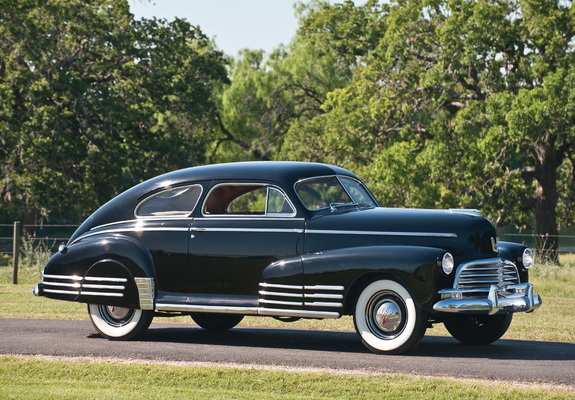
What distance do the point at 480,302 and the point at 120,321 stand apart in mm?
4302

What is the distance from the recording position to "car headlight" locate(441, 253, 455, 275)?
8.01 metres

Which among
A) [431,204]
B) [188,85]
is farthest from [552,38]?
[188,85]

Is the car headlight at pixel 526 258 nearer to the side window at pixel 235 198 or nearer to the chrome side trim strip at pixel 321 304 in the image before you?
the chrome side trim strip at pixel 321 304

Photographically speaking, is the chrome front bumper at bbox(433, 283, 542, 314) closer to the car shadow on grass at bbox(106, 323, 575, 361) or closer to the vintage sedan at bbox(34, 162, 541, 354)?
the vintage sedan at bbox(34, 162, 541, 354)

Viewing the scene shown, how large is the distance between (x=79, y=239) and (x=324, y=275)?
331cm

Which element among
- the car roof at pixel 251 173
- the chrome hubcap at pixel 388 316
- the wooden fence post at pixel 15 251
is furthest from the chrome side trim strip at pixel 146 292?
the wooden fence post at pixel 15 251

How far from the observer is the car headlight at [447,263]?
801 cm

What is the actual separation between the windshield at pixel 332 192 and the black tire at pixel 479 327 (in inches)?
66.4

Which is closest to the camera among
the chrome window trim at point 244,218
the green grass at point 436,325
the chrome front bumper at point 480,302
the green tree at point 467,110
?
the chrome front bumper at point 480,302

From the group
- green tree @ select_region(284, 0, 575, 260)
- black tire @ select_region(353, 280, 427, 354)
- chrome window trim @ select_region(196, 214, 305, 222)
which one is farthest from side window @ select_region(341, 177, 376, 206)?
green tree @ select_region(284, 0, 575, 260)

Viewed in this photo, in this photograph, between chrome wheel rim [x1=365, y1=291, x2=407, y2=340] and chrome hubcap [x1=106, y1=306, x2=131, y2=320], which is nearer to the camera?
chrome wheel rim [x1=365, y1=291, x2=407, y2=340]

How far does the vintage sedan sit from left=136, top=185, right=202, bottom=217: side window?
0.01m

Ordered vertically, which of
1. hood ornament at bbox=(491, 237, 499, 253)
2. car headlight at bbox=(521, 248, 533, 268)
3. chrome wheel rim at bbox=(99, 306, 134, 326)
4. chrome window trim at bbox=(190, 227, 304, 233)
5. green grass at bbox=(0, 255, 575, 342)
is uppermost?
chrome window trim at bbox=(190, 227, 304, 233)

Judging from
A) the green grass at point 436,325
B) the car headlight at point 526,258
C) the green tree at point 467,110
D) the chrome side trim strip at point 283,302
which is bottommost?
the green grass at point 436,325
